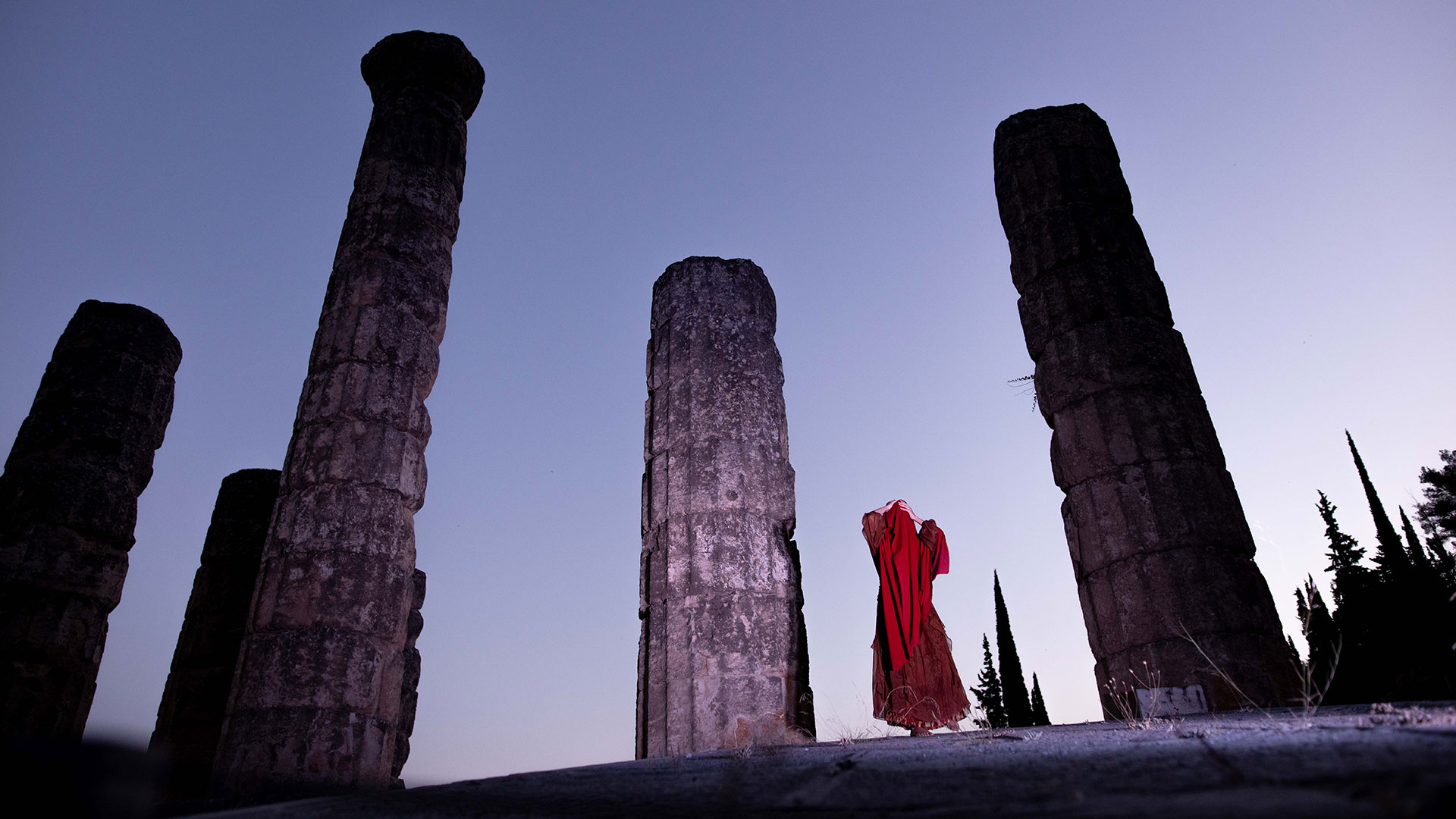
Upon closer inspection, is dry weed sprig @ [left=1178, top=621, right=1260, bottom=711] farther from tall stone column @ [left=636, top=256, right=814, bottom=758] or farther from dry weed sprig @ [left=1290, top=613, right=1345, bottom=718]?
tall stone column @ [left=636, top=256, right=814, bottom=758]

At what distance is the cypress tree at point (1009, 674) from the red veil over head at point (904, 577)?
41.9 feet

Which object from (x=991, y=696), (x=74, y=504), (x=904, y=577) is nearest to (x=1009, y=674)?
(x=991, y=696)

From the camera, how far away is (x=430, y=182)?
8961 millimetres

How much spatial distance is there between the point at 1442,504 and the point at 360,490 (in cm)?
2260

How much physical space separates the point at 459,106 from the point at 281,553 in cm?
586

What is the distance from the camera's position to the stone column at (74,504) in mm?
8438

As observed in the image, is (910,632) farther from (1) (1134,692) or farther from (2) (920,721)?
(1) (1134,692)

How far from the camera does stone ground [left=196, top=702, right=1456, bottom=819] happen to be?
1537 millimetres

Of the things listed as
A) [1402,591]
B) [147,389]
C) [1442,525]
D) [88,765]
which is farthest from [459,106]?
[1442,525]

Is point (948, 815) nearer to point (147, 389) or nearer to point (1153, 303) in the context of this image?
point (1153, 303)

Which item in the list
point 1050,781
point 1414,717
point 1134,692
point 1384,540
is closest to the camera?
point 1050,781

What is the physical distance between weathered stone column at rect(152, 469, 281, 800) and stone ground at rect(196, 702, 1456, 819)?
712cm

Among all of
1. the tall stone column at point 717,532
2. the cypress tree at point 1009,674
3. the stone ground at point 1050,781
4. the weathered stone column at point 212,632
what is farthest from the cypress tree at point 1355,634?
the weathered stone column at point 212,632

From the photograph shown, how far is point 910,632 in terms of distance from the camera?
7.39 m
